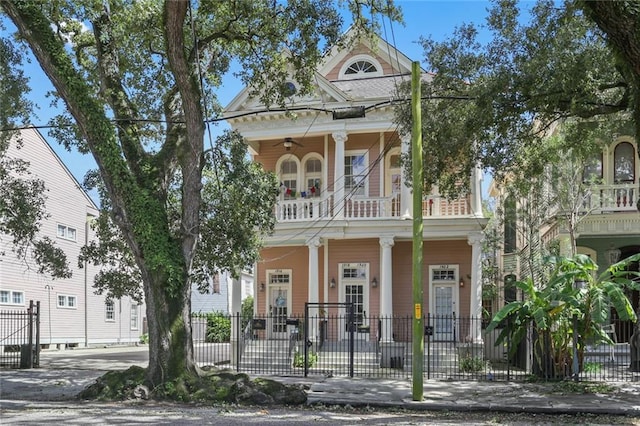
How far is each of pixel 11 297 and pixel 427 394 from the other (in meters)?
21.0

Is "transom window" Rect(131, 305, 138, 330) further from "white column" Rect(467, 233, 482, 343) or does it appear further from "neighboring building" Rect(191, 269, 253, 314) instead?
"white column" Rect(467, 233, 482, 343)

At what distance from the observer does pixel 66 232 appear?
32.4 m

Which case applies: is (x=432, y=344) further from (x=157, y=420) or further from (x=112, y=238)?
(x=157, y=420)

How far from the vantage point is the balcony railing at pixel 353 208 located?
72.5ft

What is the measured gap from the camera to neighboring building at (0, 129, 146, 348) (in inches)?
1133

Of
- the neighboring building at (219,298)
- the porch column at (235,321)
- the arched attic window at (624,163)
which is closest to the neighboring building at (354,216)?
the porch column at (235,321)

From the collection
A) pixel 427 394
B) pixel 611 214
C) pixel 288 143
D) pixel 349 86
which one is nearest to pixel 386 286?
pixel 288 143

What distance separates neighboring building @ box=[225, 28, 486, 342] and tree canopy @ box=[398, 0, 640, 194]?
416 centimetres

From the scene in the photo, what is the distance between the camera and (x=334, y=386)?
15.0m

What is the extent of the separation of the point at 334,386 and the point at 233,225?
5017mm

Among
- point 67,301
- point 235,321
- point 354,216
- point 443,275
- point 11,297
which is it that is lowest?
point 67,301

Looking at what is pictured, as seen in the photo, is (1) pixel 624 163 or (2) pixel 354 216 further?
(1) pixel 624 163

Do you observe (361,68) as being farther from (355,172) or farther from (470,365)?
(470,365)

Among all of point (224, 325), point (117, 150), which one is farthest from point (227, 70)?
point (224, 325)
